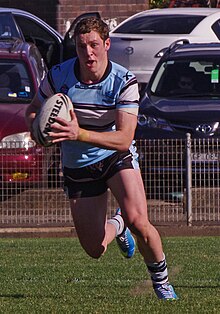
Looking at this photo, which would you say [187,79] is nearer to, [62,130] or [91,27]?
[91,27]

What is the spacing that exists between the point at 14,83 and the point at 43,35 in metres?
4.13

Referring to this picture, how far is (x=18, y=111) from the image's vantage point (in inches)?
628

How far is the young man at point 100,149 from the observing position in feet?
25.7

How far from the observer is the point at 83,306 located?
26.0 feet

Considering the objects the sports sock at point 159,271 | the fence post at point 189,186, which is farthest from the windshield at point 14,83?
the sports sock at point 159,271

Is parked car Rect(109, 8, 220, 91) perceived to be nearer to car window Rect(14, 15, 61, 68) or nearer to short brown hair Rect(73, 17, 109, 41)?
car window Rect(14, 15, 61, 68)

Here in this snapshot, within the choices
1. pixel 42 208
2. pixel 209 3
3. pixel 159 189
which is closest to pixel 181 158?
pixel 159 189

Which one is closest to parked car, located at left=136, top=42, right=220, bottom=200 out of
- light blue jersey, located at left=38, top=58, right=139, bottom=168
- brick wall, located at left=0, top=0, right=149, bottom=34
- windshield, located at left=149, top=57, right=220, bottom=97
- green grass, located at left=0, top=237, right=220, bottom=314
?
windshield, located at left=149, top=57, right=220, bottom=97

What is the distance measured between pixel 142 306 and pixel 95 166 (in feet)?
3.48

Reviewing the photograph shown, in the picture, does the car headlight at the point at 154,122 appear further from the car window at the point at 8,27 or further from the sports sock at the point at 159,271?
the sports sock at the point at 159,271

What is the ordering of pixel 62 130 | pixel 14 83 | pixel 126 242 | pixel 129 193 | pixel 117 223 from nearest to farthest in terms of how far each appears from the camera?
pixel 62 130, pixel 129 193, pixel 117 223, pixel 126 242, pixel 14 83

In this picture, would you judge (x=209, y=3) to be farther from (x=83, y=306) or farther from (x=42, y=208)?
(x=83, y=306)

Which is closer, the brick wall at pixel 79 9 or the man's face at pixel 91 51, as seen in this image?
the man's face at pixel 91 51

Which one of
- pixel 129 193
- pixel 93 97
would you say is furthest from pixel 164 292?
pixel 93 97
